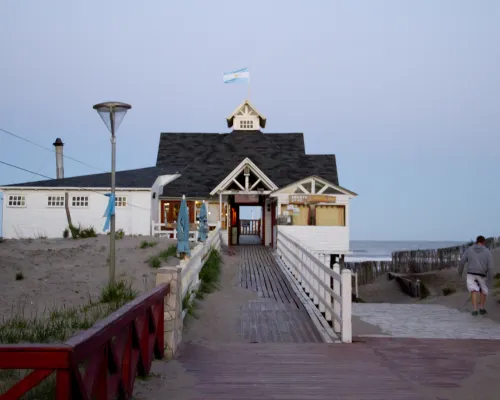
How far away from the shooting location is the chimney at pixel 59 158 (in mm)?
36812

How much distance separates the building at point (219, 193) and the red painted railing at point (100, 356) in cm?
1976

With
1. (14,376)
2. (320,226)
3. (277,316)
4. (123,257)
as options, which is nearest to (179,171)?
(320,226)

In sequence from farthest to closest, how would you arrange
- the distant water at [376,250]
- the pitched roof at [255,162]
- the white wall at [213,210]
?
1. the distant water at [376,250]
2. the pitched roof at [255,162]
3. the white wall at [213,210]

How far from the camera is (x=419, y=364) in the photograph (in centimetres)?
702

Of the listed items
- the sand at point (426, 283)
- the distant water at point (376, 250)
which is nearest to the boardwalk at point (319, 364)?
the sand at point (426, 283)

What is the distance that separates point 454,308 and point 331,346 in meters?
7.09

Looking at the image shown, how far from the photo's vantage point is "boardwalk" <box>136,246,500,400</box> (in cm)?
570

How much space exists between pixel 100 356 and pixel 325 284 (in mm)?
6670

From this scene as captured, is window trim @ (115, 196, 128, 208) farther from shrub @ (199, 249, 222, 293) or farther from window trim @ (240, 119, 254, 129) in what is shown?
shrub @ (199, 249, 222, 293)

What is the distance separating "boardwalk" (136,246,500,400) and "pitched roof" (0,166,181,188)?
20342 millimetres

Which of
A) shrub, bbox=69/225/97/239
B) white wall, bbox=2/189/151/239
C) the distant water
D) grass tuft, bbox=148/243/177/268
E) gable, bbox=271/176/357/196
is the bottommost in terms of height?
A: the distant water

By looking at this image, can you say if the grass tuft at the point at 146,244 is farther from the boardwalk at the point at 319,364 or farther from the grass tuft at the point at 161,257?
the boardwalk at the point at 319,364

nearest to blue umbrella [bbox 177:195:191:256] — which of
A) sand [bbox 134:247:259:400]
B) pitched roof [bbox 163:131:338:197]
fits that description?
sand [bbox 134:247:259:400]

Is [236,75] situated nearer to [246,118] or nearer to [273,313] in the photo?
[246,118]
